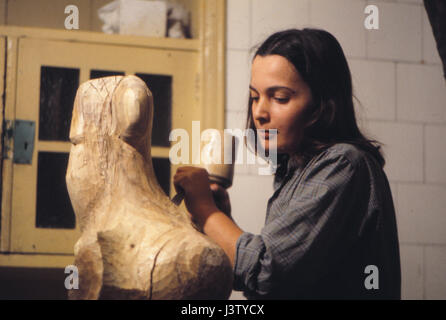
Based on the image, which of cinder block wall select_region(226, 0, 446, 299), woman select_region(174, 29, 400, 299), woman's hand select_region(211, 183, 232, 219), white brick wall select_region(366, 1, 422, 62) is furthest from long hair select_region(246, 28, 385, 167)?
white brick wall select_region(366, 1, 422, 62)

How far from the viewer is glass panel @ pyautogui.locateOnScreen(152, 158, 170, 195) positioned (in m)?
1.78

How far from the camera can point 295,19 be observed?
1.78 metres

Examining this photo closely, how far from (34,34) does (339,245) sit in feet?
4.12

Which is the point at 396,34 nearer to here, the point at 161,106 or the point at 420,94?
the point at 420,94

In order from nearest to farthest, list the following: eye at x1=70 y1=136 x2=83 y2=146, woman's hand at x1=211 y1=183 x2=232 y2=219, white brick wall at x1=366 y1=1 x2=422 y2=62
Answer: eye at x1=70 y1=136 x2=83 y2=146, woman's hand at x1=211 y1=183 x2=232 y2=219, white brick wall at x1=366 y1=1 x2=422 y2=62

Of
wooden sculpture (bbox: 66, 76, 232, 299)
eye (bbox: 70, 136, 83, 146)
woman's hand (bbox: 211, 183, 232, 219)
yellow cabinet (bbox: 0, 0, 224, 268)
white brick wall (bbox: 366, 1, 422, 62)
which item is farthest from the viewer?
white brick wall (bbox: 366, 1, 422, 62)

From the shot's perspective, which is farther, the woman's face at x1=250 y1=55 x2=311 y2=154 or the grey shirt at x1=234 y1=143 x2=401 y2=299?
the woman's face at x1=250 y1=55 x2=311 y2=154

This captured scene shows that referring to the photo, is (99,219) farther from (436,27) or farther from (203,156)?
(436,27)

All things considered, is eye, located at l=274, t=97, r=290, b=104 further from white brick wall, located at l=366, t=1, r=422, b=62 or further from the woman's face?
white brick wall, located at l=366, t=1, r=422, b=62

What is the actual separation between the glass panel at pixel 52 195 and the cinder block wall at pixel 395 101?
0.46 meters

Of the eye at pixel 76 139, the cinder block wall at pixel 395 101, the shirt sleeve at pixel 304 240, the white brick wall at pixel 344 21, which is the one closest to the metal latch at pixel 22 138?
the cinder block wall at pixel 395 101

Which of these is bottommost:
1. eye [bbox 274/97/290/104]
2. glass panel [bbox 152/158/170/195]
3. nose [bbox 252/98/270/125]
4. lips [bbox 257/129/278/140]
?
glass panel [bbox 152/158/170/195]

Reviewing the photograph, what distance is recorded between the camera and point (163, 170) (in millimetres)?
1785
